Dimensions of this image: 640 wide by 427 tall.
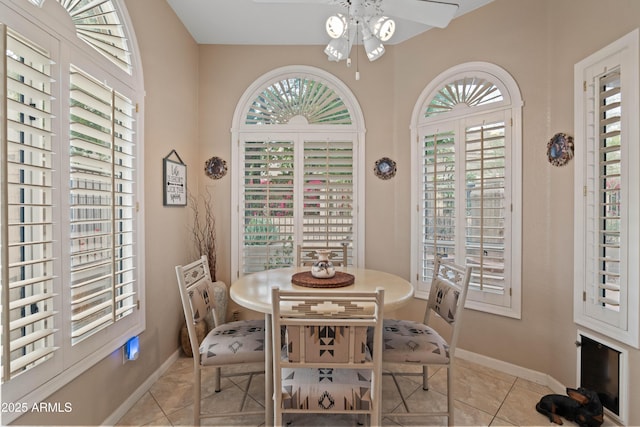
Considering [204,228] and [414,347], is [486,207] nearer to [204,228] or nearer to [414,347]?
[414,347]

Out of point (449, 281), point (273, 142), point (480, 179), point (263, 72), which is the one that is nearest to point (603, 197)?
point (480, 179)

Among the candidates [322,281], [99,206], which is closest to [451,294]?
[322,281]

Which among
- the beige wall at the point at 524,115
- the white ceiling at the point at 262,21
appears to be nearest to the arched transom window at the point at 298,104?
the beige wall at the point at 524,115

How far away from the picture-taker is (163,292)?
2.46 metres

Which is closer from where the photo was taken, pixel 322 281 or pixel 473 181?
pixel 322 281

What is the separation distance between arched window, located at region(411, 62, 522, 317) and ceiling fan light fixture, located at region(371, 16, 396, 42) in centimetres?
130

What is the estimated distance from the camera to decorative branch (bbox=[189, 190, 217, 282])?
118 inches

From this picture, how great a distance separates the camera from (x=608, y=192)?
1.89m

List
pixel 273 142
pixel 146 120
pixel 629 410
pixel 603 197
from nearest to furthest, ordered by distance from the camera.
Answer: pixel 629 410, pixel 603 197, pixel 146 120, pixel 273 142

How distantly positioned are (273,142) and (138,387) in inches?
91.6

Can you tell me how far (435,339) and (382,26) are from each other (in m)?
1.91

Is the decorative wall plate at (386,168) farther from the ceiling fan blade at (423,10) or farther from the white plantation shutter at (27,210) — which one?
the white plantation shutter at (27,210)

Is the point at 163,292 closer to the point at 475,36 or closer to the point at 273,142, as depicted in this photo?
the point at 273,142

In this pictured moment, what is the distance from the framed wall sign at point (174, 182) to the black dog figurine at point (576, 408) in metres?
3.10
